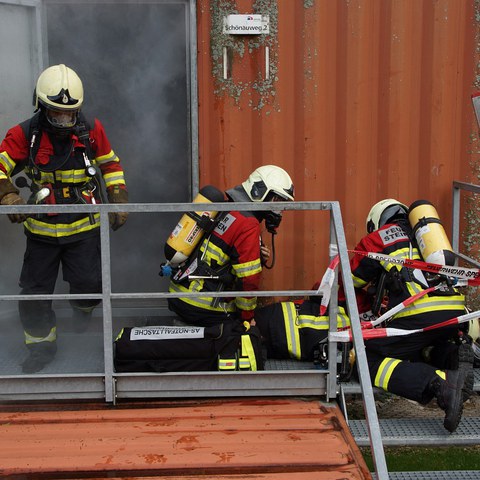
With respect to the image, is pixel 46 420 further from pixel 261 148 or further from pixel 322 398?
pixel 261 148

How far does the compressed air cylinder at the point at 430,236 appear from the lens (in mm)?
4508

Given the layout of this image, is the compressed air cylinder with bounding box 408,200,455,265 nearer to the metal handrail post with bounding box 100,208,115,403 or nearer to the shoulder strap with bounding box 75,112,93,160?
the metal handrail post with bounding box 100,208,115,403

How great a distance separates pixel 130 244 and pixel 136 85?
1287mm

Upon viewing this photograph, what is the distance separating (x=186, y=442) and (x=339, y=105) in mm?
2992

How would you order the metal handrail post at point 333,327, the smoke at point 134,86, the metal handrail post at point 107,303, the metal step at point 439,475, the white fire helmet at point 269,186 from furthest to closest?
the smoke at point 134,86, the white fire helmet at point 269,186, the metal step at point 439,475, the metal handrail post at point 333,327, the metal handrail post at point 107,303

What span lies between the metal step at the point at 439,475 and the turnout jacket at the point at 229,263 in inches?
51.0

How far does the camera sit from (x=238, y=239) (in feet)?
14.4

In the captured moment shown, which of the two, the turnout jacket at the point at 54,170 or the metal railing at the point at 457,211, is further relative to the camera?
the metal railing at the point at 457,211

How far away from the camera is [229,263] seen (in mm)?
4539

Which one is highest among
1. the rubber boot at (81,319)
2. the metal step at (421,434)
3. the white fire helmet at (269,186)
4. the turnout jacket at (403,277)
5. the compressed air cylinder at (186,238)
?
Answer: the white fire helmet at (269,186)

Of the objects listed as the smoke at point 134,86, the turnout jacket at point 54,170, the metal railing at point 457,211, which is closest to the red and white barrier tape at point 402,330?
the metal railing at point 457,211

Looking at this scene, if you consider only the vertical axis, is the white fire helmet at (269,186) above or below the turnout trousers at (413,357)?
above

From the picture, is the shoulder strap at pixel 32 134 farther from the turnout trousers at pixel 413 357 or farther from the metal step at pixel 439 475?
the metal step at pixel 439 475

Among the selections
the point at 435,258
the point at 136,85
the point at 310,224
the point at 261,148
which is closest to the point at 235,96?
the point at 261,148
